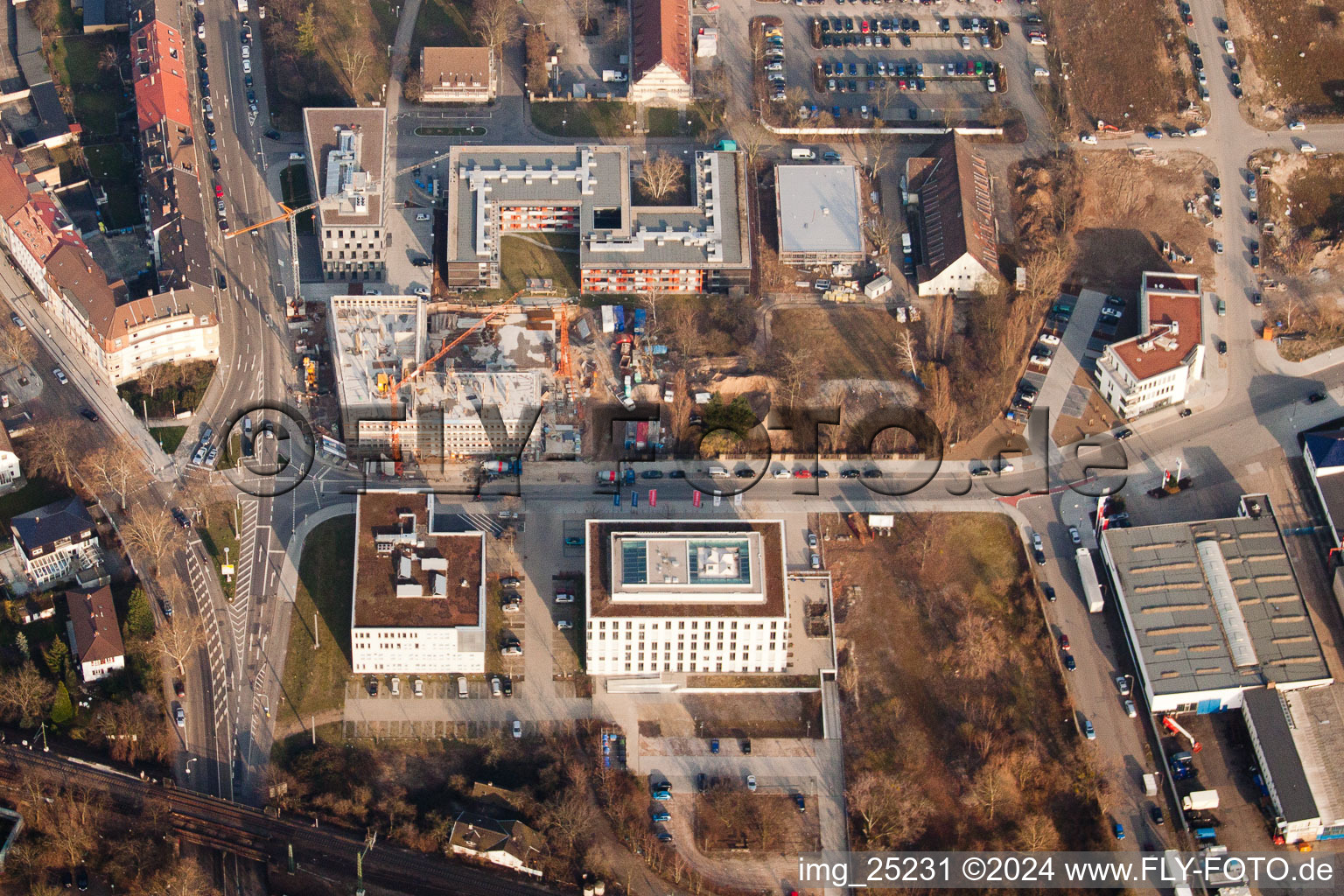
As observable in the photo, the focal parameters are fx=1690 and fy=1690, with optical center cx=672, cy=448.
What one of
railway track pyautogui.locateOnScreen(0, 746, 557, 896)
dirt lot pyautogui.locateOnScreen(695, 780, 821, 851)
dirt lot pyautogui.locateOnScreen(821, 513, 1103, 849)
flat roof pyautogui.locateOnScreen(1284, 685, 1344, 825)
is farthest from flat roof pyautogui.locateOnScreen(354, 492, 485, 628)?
flat roof pyautogui.locateOnScreen(1284, 685, 1344, 825)

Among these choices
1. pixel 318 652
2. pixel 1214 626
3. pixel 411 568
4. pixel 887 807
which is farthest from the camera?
Result: pixel 318 652

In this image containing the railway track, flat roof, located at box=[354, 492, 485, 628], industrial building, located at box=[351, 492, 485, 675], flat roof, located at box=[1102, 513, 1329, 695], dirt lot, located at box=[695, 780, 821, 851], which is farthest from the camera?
flat roof, located at box=[1102, 513, 1329, 695]

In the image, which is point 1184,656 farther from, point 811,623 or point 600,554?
point 600,554

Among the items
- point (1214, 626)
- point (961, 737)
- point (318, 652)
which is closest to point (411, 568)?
point (318, 652)

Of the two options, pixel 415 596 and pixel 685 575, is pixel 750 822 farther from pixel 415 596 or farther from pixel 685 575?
pixel 415 596

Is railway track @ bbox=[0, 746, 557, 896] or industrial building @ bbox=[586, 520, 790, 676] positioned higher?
industrial building @ bbox=[586, 520, 790, 676]

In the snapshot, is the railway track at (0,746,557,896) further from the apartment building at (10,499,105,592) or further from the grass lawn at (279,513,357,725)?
the apartment building at (10,499,105,592)

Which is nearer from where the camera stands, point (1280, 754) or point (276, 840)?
point (276, 840)
